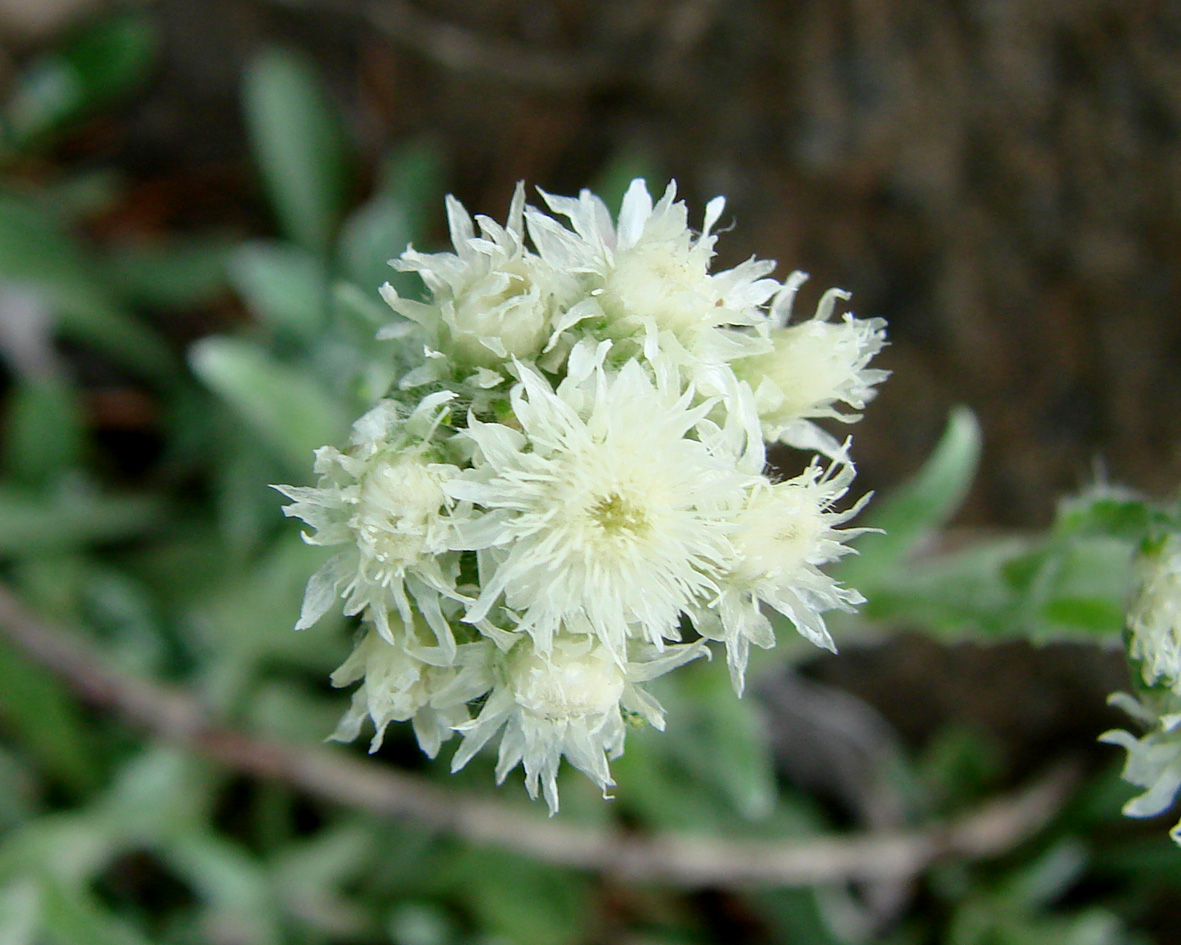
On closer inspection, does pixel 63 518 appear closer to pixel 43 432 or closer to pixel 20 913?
pixel 43 432

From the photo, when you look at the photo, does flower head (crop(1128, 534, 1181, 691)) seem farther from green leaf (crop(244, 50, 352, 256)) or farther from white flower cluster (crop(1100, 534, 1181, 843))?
green leaf (crop(244, 50, 352, 256))

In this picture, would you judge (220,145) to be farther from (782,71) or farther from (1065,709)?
(1065,709)

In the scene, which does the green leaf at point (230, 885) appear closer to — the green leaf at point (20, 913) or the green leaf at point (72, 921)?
the green leaf at point (72, 921)

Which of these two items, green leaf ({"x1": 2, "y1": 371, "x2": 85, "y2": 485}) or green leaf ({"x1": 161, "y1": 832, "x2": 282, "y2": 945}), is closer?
green leaf ({"x1": 161, "y1": 832, "x2": 282, "y2": 945})

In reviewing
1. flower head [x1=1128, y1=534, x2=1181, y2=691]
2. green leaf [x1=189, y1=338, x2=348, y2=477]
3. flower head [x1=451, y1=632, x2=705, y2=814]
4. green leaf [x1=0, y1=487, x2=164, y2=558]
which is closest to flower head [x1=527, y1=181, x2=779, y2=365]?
flower head [x1=451, y1=632, x2=705, y2=814]

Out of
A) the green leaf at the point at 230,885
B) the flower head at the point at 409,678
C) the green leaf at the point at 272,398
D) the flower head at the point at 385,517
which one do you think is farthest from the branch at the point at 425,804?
the flower head at the point at 385,517

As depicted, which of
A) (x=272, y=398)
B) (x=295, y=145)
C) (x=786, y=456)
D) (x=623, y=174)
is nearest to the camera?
(x=786, y=456)

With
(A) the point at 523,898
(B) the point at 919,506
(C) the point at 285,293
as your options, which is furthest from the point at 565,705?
(C) the point at 285,293

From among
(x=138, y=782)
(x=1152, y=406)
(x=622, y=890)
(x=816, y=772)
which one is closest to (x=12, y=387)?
(x=138, y=782)
